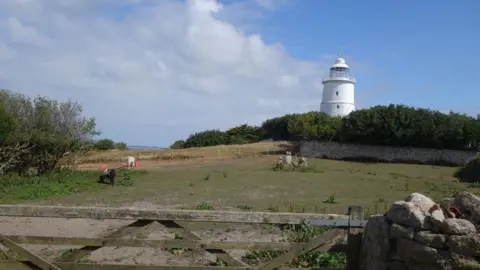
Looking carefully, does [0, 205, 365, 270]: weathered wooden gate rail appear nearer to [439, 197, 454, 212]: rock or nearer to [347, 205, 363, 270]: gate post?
[347, 205, 363, 270]: gate post

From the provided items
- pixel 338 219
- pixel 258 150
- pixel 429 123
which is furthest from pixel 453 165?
pixel 338 219

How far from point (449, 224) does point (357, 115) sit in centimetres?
4917

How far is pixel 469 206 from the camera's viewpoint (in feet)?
14.7

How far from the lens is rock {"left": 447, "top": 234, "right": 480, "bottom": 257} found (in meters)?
4.10

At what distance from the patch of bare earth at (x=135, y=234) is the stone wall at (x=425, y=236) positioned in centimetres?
378

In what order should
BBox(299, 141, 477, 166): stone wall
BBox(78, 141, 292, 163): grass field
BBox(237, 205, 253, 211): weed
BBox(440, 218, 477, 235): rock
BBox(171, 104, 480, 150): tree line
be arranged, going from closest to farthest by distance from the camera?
BBox(440, 218, 477, 235): rock < BBox(237, 205, 253, 211): weed < BBox(299, 141, 477, 166): stone wall < BBox(171, 104, 480, 150): tree line < BBox(78, 141, 292, 163): grass field

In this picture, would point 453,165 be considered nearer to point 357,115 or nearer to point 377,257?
point 357,115

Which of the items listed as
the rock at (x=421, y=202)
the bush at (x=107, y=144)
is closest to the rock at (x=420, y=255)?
the rock at (x=421, y=202)

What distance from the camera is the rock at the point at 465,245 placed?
4102mm

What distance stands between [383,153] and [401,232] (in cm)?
4732

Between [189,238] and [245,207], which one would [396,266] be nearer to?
[189,238]

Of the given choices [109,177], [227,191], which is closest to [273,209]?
[227,191]

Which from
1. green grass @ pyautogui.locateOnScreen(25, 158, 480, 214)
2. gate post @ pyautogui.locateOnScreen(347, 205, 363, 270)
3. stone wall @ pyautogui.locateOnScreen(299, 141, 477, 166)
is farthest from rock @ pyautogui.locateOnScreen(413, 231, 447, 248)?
Answer: stone wall @ pyautogui.locateOnScreen(299, 141, 477, 166)

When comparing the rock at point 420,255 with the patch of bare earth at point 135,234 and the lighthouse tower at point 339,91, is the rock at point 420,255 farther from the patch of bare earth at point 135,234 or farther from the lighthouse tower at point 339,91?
the lighthouse tower at point 339,91
